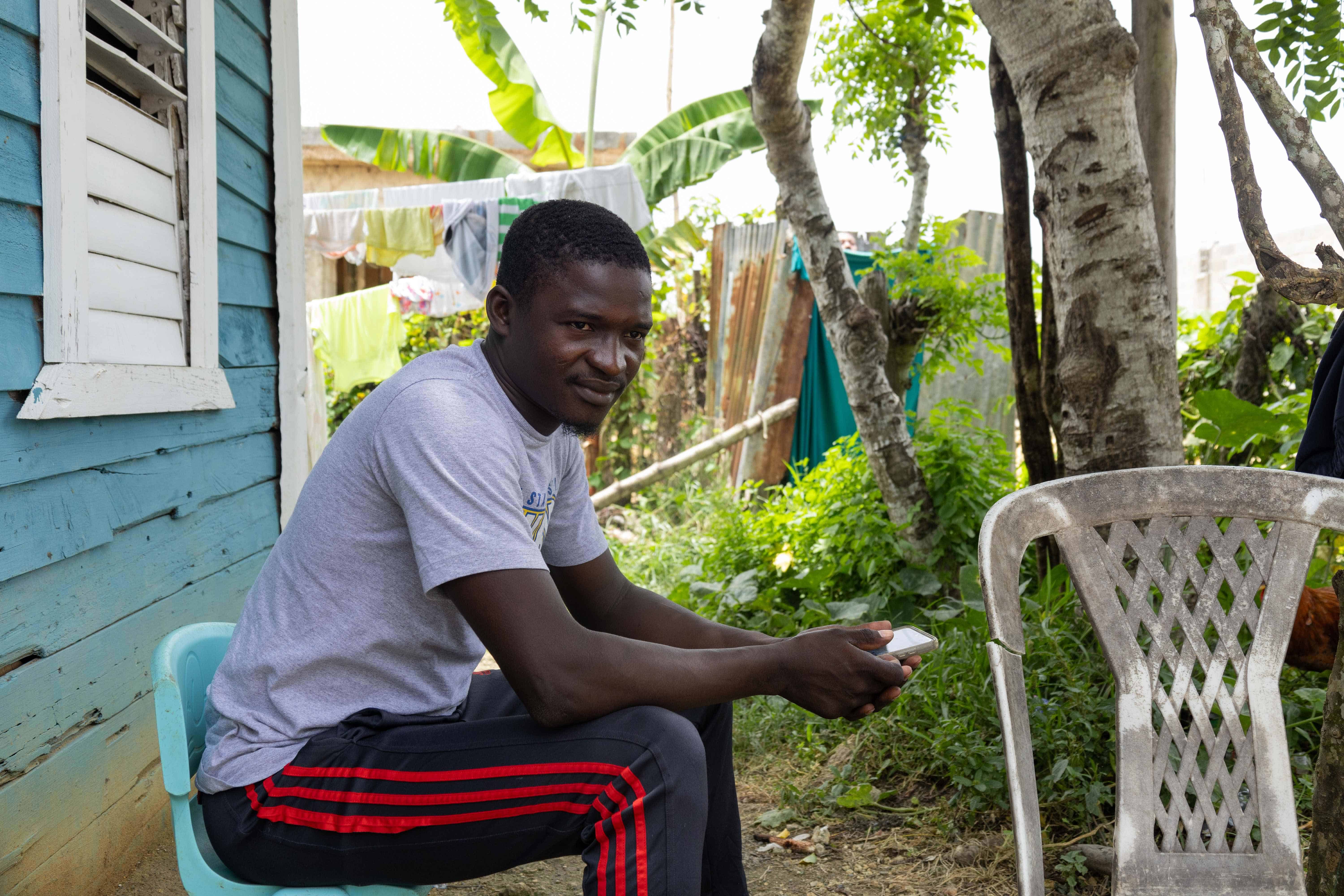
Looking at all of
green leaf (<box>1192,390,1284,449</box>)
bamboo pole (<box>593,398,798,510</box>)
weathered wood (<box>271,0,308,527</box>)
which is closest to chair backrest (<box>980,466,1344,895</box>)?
green leaf (<box>1192,390,1284,449</box>)

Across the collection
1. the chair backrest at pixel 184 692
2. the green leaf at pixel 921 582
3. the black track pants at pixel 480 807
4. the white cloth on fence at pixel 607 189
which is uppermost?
the white cloth on fence at pixel 607 189

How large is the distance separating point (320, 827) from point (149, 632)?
146 centimetres

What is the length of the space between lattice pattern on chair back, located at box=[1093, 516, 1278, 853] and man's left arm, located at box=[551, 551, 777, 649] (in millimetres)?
749

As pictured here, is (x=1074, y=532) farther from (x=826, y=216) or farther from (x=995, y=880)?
(x=826, y=216)

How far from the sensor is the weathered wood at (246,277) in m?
3.10

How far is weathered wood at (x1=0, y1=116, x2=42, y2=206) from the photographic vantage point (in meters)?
1.98

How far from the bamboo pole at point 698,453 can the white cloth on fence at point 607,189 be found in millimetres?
1709

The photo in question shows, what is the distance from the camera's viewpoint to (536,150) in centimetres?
888

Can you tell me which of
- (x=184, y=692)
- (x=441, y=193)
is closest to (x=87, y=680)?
(x=184, y=692)

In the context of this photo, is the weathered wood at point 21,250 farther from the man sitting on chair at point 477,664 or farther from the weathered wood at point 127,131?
the man sitting on chair at point 477,664

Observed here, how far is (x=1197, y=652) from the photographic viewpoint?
5.64ft

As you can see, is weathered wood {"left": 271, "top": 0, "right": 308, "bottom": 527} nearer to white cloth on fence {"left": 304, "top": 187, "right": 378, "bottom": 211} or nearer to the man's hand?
the man's hand

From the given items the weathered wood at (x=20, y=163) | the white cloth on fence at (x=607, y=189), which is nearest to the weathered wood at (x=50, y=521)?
the weathered wood at (x=20, y=163)

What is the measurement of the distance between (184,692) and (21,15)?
1.51 metres
